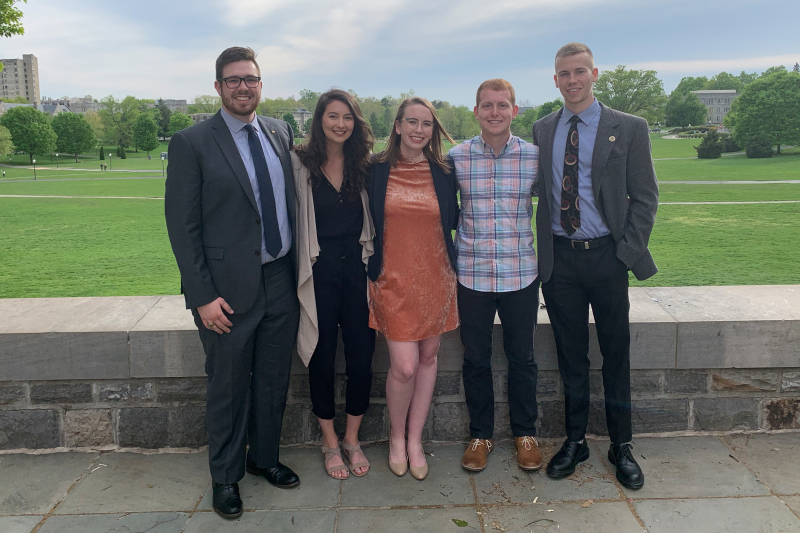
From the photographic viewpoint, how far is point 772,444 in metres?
3.34

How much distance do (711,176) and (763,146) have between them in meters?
19.6

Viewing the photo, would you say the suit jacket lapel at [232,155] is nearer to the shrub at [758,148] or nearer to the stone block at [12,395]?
the stone block at [12,395]

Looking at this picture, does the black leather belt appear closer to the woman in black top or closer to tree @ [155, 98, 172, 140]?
the woman in black top

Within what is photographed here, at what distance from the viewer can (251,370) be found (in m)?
2.99

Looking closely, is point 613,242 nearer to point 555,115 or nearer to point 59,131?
point 555,115

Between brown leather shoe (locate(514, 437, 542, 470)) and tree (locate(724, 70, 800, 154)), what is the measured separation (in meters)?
45.2

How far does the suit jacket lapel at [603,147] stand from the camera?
2936 mm

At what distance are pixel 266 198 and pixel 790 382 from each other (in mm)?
3114

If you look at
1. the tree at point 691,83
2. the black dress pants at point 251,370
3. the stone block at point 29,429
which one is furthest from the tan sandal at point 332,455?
the tree at point 691,83

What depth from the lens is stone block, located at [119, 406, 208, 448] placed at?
11.1ft

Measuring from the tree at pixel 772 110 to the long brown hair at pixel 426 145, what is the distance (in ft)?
149

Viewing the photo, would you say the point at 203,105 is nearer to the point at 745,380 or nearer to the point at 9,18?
the point at 9,18

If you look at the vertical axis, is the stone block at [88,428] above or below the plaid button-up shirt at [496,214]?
below

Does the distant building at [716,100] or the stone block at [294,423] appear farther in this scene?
the distant building at [716,100]
